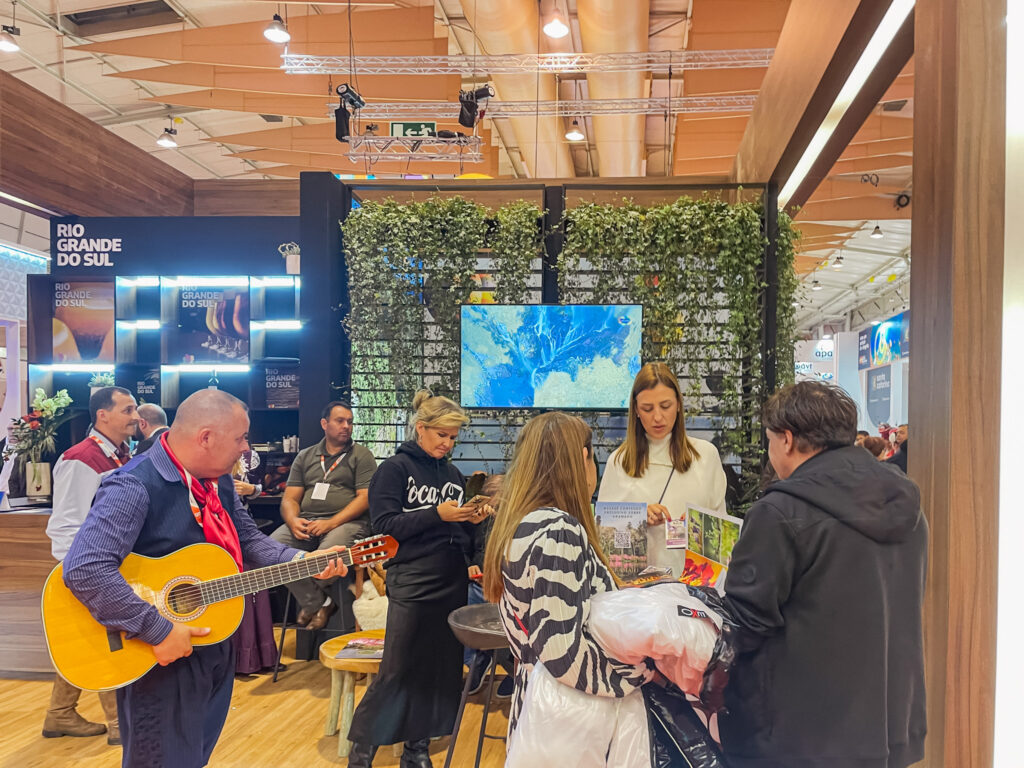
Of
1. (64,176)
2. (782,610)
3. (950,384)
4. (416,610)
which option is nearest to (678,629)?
(782,610)

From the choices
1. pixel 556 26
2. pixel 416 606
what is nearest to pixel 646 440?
pixel 416 606

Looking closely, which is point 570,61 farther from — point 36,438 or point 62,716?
point 62,716

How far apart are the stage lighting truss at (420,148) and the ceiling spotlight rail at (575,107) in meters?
0.32

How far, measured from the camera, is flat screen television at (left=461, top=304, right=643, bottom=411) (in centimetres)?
545

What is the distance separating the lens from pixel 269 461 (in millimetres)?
7527

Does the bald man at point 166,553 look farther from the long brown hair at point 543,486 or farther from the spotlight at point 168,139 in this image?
the spotlight at point 168,139

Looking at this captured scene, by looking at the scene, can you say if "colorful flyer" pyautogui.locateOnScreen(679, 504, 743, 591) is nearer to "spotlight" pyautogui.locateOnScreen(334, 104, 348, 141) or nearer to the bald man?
the bald man

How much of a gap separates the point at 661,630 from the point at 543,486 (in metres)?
0.45

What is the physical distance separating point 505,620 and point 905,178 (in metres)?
11.3

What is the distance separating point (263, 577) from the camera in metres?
2.60

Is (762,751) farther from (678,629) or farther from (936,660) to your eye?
(936,660)

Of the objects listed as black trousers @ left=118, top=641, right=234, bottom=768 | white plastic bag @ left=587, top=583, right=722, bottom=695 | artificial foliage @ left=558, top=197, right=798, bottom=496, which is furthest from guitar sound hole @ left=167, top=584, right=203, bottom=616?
artificial foliage @ left=558, top=197, right=798, bottom=496

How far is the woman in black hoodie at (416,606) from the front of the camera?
131 inches

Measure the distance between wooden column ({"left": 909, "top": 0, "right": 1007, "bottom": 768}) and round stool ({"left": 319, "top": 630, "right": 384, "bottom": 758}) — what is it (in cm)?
230
